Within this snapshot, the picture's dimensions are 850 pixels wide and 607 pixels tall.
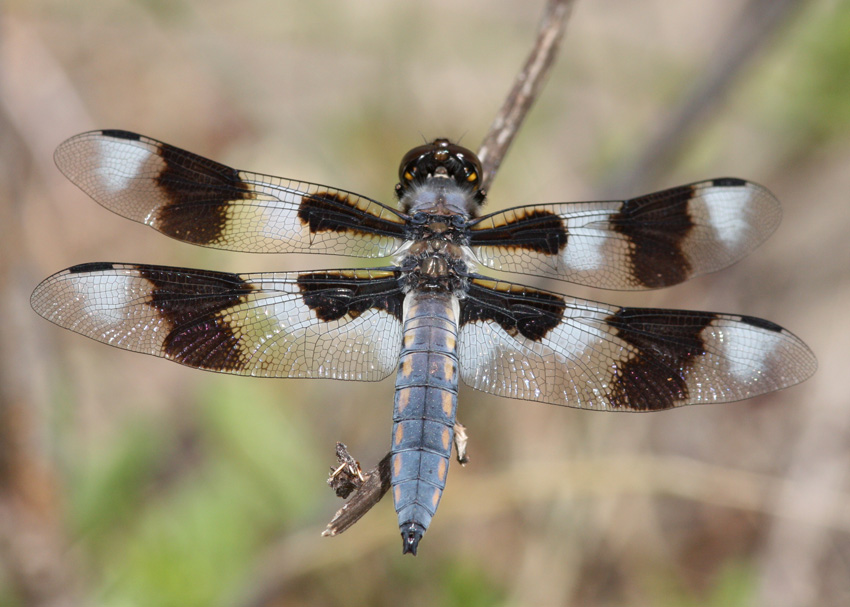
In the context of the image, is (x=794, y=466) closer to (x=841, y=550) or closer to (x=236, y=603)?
(x=841, y=550)

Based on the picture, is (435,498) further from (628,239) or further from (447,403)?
(628,239)

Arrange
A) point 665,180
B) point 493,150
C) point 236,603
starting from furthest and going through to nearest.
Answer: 1. point 665,180
2. point 236,603
3. point 493,150

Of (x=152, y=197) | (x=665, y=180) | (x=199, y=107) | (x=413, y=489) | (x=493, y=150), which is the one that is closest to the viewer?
(x=413, y=489)

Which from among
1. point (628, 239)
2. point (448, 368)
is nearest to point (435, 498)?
point (448, 368)

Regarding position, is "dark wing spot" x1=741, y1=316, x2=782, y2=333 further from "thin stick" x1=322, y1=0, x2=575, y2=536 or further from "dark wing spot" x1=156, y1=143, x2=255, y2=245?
"dark wing spot" x1=156, y1=143, x2=255, y2=245

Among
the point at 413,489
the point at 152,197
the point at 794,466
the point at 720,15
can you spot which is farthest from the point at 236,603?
the point at 720,15

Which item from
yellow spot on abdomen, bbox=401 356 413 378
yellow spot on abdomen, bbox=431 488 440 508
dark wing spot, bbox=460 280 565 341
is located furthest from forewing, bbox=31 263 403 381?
yellow spot on abdomen, bbox=431 488 440 508
